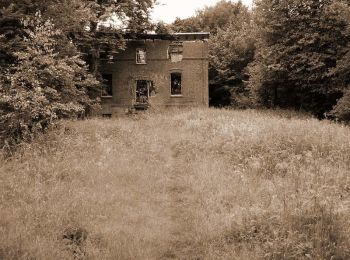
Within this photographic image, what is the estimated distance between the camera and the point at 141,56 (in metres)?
32.9

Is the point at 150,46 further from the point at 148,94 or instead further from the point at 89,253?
the point at 89,253

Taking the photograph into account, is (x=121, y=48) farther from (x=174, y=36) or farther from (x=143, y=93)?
(x=174, y=36)

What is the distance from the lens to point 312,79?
26.2m

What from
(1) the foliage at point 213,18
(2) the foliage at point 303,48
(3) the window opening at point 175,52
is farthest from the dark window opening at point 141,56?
(1) the foliage at point 213,18

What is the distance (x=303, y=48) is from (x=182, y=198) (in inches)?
836

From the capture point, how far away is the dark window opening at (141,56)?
32812mm

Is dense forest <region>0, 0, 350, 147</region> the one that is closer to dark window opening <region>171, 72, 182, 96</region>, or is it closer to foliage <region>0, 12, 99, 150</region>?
foliage <region>0, 12, 99, 150</region>

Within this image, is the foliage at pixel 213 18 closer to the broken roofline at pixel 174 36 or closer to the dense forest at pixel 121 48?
the dense forest at pixel 121 48

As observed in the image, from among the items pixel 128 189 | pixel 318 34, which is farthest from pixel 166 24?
pixel 128 189

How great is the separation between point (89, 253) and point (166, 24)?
27194mm

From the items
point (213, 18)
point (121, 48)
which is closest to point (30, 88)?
point (121, 48)

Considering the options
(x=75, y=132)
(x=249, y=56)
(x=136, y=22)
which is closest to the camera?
(x=75, y=132)

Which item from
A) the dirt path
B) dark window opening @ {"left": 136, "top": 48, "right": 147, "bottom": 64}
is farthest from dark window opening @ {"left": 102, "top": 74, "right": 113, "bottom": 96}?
the dirt path

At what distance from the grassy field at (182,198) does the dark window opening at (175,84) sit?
19.5m
